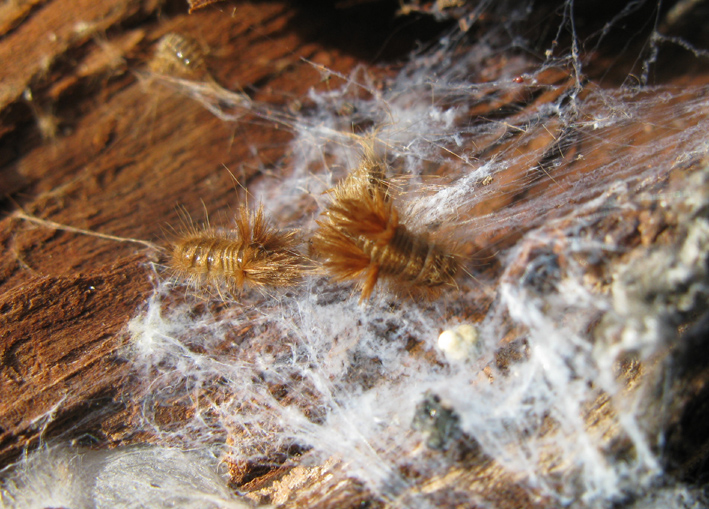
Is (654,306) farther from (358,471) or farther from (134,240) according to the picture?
(134,240)

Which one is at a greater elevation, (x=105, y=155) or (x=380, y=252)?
(x=105, y=155)

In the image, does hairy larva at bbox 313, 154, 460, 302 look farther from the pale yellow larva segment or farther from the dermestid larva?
the pale yellow larva segment

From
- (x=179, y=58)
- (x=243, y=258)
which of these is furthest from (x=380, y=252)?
(x=179, y=58)

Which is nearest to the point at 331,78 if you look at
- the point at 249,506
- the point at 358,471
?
the point at 358,471

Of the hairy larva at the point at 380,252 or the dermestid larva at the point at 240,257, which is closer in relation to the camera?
the hairy larva at the point at 380,252

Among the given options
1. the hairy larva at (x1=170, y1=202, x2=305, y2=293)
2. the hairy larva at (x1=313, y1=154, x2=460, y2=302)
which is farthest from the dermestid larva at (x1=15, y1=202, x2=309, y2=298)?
the hairy larva at (x1=313, y1=154, x2=460, y2=302)

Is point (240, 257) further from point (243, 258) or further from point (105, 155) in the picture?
point (105, 155)

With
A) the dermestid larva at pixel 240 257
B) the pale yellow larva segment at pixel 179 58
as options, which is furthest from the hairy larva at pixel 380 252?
the pale yellow larva segment at pixel 179 58

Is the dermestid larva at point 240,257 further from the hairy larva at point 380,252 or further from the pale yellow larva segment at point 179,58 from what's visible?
the pale yellow larva segment at point 179,58
